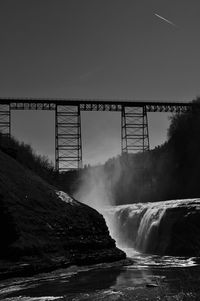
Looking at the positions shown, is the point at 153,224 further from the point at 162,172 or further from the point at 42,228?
the point at 162,172

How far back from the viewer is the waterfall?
20406 millimetres

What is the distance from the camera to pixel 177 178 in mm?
43875

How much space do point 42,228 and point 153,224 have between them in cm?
1041

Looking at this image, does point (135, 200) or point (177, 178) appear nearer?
point (177, 178)

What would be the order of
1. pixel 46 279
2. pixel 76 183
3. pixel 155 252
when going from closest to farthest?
pixel 46 279
pixel 155 252
pixel 76 183

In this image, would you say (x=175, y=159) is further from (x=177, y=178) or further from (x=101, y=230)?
(x=101, y=230)

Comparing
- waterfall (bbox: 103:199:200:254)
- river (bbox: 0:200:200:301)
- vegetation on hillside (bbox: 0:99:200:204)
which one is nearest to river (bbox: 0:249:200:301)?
river (bbox: 0:200:200:301)

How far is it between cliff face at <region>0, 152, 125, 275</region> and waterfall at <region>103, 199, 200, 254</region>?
229 inches

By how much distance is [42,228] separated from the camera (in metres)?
12.4

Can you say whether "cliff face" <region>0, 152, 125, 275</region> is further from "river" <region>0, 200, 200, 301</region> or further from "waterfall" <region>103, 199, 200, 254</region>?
"waterfall" <region>103, 199, 200, 254</region>

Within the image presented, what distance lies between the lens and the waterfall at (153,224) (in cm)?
2041

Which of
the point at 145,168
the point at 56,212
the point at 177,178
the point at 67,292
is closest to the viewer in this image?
the point at 67,292

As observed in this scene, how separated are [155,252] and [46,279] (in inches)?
391

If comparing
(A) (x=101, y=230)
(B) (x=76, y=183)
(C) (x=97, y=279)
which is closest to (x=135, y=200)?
(B) (x=76, y=183)
